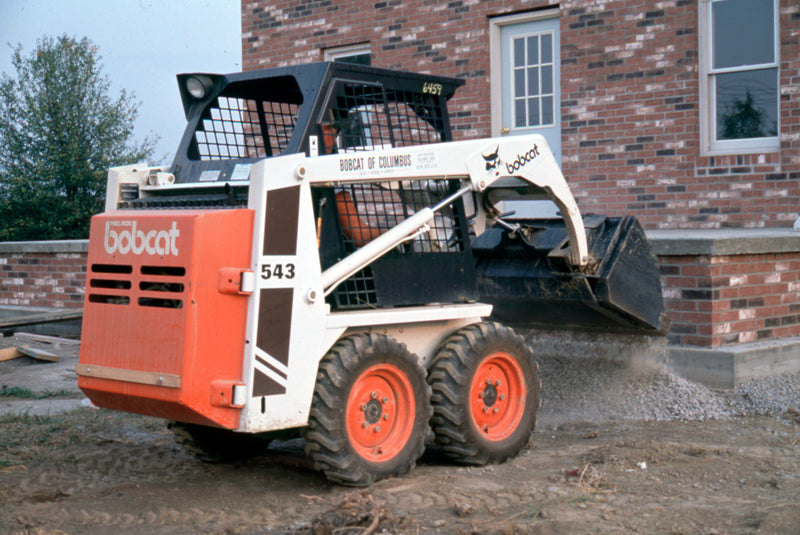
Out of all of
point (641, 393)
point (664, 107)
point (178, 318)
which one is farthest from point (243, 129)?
point (664, 107)

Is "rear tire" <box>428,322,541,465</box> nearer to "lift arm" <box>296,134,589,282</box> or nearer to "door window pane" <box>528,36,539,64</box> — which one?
"lift arm" <box>296,134,589,282</box>

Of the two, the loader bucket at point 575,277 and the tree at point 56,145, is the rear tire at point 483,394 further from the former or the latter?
the tree at point 56,145

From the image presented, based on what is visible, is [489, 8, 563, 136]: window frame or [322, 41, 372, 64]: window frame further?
[322, 41, 372, 64]: window frame

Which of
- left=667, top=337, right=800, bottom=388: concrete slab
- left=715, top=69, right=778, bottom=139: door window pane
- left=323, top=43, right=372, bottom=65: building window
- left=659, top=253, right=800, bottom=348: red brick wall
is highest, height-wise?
left=323, top=43, right=372, bottom=65: building window

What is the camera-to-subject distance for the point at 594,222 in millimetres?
6547

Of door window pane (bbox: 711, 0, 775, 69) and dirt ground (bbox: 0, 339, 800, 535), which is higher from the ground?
door window pane (bbox: 711, 0, 775, 69)

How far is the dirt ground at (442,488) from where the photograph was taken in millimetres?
4422

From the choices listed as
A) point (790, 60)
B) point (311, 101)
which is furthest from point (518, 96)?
point (311, 101)

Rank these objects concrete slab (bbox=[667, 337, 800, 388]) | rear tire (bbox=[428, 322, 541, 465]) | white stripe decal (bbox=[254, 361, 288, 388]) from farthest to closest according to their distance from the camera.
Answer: concrete slab (bbox=[667, 337, 800, 388]) < rear tire (bbox=[428, 322, 541, 465]) < white stripe decal (bbox=[254, 361, 288, 388])

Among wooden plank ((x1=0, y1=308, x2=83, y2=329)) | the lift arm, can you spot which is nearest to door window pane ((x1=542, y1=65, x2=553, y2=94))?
the lift arm

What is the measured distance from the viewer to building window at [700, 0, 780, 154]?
9547mm

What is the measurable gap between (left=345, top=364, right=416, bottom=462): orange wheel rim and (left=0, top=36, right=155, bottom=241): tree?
12076 millimetres

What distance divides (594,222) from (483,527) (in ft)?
9.24

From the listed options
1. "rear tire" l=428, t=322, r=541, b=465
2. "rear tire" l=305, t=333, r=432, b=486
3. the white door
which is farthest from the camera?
the white door
